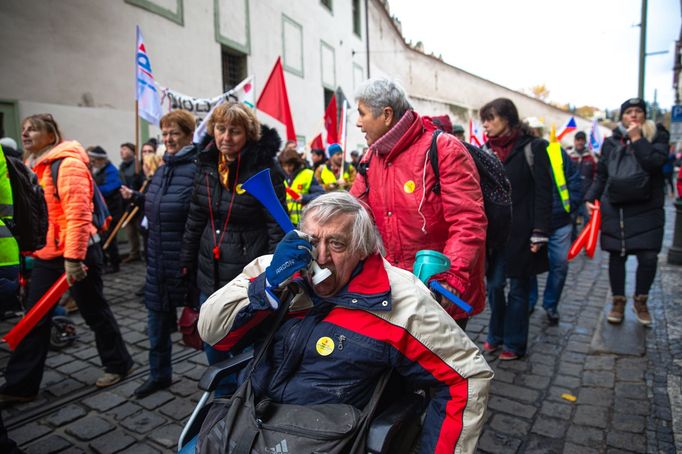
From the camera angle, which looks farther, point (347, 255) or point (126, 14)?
point (126, 14)

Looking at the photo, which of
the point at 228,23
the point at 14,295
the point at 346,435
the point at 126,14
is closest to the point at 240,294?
the point at 346,435

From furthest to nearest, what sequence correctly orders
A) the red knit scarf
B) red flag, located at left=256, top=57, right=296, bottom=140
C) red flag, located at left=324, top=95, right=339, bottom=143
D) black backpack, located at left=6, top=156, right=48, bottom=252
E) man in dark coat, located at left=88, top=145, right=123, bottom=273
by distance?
red flag, located at left=324, top=95, right=339, bottom=143 → man in dark coat, located at left=88, top=145, right=123, bottom=273 → red flag, located at left=256, top=57, right=296, bottom=140 → the red knit scarf → black backpack, located at left=6, top=156, right=48, bottom=252

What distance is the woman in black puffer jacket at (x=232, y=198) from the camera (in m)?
2.81

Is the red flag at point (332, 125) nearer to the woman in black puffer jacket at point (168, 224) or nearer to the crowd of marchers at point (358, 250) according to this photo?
the crowd of marchers at point (358, 250)

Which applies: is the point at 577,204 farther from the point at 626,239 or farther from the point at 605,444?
the point at 605,444

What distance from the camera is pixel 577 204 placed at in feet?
17.0

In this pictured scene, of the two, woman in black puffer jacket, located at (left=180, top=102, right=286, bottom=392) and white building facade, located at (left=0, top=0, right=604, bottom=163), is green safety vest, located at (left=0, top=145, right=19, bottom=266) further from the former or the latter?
white building facade, located at (left=0, top=0, right=604, bottom=163)

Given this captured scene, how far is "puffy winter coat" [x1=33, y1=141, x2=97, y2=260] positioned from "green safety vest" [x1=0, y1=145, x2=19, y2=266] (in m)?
0.82

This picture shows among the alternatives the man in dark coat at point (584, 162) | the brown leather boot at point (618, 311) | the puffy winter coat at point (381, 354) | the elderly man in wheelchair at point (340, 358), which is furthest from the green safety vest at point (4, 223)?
the man in dark coat at point (584, 162)

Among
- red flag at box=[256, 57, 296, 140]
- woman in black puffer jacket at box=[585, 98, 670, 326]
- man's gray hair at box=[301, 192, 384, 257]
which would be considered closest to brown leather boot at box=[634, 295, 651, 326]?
woman in black puffer jacket at box=[585, 98, 670, 326]

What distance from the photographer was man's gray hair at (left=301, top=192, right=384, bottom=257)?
1.81 m

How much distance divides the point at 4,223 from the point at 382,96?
192 cm

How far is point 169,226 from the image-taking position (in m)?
3.17

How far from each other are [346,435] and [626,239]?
3798 millimetres
